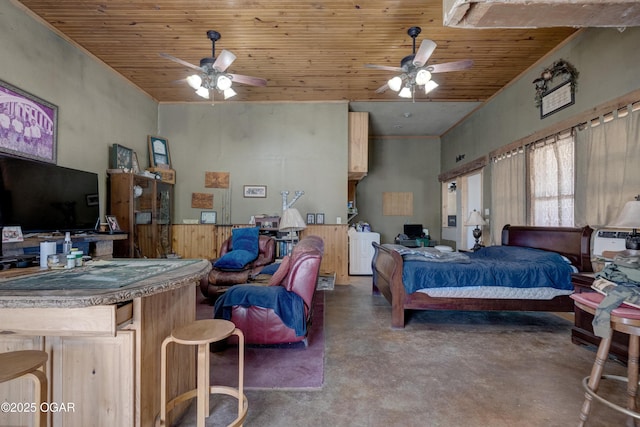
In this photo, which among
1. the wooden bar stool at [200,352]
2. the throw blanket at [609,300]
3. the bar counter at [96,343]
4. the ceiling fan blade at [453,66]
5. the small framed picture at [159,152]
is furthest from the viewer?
the small framed picture at [159,152]

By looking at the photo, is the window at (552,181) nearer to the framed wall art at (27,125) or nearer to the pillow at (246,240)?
the pillow at (246,240)

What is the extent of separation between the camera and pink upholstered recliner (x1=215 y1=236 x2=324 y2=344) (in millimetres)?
2441

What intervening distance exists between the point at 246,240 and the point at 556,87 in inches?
175

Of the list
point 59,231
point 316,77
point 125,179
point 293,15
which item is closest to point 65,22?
point 125,179

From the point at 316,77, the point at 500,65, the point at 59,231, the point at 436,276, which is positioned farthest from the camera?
the point at 316,77

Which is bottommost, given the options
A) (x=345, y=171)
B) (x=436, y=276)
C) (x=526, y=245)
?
(x=436, y=276)

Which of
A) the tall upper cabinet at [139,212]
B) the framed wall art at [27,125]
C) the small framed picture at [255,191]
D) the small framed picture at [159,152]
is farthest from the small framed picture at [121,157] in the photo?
the small framed picture at [255,191]

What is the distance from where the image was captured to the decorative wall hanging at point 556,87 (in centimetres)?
330

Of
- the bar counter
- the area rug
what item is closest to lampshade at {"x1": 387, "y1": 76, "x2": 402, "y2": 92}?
the area rug

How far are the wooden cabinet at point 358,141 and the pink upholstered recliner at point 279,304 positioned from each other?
328 centimetres

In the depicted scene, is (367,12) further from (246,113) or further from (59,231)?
(59,231)

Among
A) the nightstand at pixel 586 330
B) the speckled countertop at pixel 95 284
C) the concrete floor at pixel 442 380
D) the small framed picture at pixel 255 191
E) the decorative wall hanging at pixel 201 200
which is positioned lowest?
the concrete floor at pixel 442 380

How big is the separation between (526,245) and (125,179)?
535 cm

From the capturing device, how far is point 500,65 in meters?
3.97
